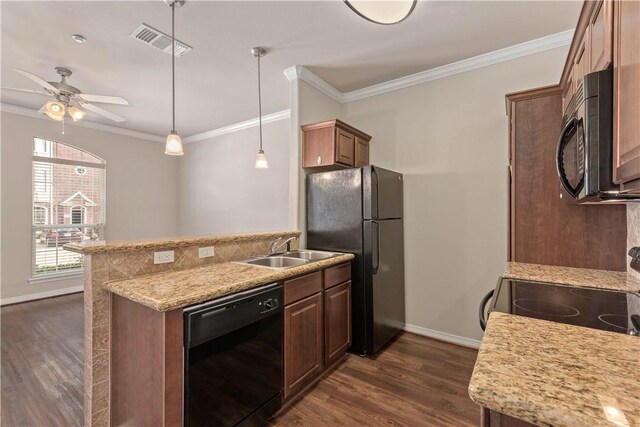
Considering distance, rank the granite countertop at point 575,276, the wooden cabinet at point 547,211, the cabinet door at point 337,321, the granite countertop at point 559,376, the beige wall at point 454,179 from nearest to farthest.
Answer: the granite countertop at point 559,376
the granite countertop at point 575,276
the wooden cabinet at point 547,211
the cabinet door at point 337,321
the beige wall at point 454,179

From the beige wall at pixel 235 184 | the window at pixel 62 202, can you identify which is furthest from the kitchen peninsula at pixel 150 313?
the window at pixel 62 202

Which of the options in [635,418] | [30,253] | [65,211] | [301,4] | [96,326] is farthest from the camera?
[65,211]

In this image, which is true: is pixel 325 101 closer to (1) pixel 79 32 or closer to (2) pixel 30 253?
(1) pixel 79 32

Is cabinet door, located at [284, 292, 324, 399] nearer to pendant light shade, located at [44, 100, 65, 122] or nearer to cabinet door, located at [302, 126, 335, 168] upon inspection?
cabinet door, located at [302, 126, 335, 168]

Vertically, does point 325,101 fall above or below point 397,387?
above

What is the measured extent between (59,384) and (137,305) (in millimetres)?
1537

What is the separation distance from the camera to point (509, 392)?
0.61 metres

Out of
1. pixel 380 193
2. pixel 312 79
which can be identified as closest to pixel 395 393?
pixel 380 193

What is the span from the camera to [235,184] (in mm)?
5223

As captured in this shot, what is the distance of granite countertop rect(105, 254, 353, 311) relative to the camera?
1.39 m

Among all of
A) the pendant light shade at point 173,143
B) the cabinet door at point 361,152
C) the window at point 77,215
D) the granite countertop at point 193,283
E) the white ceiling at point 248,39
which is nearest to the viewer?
the granite countertop at point 193,283

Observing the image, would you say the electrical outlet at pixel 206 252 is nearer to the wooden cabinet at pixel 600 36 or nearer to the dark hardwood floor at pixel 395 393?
the dark hardwood floor at pixel 395 393

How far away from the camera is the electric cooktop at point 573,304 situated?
41.7 inches

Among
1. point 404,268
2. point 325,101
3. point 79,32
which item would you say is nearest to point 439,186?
point 404,268
